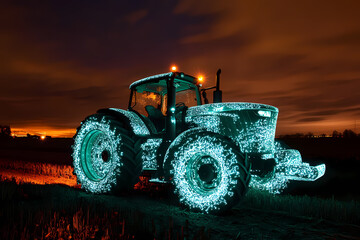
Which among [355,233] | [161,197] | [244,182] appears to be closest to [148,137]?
[161,197]

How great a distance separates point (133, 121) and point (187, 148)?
170cm

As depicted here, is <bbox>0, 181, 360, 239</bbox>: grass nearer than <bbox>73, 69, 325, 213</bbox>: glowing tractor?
Yes

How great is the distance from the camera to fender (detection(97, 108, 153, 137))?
6074 mm

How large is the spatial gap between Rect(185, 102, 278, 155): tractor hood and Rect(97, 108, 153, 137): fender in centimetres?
137

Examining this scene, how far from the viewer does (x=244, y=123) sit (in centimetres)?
543

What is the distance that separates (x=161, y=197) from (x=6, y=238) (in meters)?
3.30

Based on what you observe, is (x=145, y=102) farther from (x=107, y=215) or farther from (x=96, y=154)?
(x=107, y=215)

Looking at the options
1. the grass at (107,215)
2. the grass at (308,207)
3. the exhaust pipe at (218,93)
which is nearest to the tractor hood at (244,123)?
the exhaust pipe at (218,93)

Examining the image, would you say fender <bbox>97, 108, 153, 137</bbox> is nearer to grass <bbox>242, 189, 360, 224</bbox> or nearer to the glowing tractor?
the glowing tractor

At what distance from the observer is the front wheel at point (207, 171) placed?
14.4 ft

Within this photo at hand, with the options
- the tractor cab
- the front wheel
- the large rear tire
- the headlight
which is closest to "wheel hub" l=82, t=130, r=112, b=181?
the large rear tire

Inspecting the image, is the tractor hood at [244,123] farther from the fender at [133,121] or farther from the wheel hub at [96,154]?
the wheel hub at [96,154]

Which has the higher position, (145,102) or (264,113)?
(145,102)

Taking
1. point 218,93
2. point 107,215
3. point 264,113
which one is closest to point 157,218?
point 107,215
